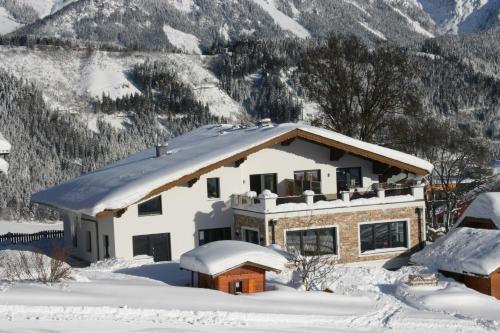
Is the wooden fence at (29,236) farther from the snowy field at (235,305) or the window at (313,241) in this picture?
the window at (313,241)

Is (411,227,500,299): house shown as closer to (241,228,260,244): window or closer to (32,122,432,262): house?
(32,122,432,262): house

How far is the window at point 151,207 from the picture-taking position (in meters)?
31.1

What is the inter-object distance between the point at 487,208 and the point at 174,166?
11.6 metres

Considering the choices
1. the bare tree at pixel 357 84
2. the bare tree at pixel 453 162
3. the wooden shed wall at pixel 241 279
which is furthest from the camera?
the bare tree at pixel 453 162

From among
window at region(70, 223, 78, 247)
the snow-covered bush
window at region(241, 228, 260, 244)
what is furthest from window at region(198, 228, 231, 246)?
the snow-covered bush

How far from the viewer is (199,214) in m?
32.0

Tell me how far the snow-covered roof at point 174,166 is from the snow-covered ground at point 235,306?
9.33ft

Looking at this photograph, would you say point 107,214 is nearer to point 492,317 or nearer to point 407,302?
point 407,302

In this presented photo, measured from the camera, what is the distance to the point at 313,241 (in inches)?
1218

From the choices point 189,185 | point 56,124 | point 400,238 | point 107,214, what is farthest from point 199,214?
point 56,124

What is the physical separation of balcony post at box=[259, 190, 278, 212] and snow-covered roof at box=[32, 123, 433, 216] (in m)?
2.19

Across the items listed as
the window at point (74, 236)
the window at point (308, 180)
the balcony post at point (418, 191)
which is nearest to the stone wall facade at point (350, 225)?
the balcony post at point (418, 191)

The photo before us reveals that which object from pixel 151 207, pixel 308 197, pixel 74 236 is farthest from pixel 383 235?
pixel 74 236

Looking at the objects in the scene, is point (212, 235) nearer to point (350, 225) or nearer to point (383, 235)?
point (350, 225)
